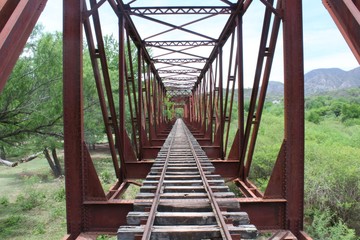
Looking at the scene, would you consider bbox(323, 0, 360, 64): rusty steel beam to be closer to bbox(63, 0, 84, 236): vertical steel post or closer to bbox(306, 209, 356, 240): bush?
bbox(63, 0, 84, 236): vertical steel post

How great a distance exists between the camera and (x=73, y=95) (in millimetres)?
4746

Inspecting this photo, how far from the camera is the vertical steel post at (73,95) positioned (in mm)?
4734

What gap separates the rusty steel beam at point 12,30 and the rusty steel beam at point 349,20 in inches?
112

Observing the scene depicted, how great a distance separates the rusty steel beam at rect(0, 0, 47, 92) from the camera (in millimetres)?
2697

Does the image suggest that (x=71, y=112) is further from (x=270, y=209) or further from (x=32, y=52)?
(x=32, y=52)

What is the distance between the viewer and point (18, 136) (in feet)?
52.8

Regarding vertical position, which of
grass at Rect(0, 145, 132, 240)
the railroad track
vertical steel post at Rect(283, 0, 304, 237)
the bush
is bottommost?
grass at Rect(0, 145, 132, 240)

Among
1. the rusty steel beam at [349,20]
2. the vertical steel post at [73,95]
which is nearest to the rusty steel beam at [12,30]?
the vertical steel post at [73,95]

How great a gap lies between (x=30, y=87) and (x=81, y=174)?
1150 cm

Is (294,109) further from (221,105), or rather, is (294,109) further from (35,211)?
(35,211)

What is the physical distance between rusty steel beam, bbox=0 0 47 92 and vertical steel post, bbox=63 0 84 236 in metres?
1.55

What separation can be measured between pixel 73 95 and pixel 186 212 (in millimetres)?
2258

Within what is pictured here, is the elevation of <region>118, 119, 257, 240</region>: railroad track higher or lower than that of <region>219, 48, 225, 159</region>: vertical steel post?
lower

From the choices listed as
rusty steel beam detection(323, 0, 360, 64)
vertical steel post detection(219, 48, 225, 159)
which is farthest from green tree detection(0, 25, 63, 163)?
rusty steel beam detection(323, 0, 360, 64)
